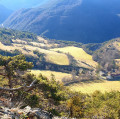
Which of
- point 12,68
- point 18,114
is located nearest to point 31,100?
point 12,68

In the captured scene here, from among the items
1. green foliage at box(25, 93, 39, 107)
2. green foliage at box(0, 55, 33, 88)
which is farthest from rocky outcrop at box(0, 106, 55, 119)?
green foliage at box(0, 55, 33, 88)

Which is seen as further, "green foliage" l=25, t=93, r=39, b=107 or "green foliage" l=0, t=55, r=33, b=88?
"green foliage" l=0, t=55, r=33, b=88

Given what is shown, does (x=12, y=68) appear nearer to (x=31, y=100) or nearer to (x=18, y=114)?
(x=31, y=100)

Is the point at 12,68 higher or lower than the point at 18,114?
lower

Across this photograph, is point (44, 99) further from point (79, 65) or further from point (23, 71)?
point (79, 65)

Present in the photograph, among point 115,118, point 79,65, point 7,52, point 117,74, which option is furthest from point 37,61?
point 115,118

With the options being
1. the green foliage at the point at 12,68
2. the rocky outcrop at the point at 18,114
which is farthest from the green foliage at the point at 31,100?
the rocky outcrop at the point at 18,114

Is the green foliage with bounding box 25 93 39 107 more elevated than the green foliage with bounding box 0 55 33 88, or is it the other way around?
the green foliage with bounding box 0 55 33 88

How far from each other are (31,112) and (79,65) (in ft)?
419

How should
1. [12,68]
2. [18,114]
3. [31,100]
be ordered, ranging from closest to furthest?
[18,114] < [31,100] < [12,68]

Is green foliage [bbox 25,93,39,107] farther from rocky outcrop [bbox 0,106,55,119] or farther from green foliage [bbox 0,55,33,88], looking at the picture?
rocky outcrop [bbox 0,106,55,119]

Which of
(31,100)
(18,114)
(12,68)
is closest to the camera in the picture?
(18,114)

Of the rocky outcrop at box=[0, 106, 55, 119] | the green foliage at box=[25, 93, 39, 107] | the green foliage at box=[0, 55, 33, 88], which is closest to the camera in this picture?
the rocky outcrop at box=[0, 106, 55, 119]

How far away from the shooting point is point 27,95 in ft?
67.9
